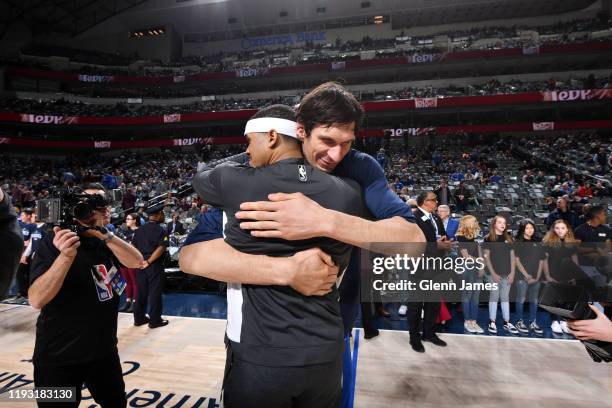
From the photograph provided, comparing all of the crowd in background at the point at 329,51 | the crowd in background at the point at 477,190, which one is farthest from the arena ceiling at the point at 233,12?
the crowd in background at the point at 477,190

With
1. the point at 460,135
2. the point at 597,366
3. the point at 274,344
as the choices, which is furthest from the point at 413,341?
the point at 460,135

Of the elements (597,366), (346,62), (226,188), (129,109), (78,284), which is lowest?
(597,366)

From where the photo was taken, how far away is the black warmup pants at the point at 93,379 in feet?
6.27

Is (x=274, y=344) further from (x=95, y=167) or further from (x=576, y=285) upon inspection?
(x=95, y=167)

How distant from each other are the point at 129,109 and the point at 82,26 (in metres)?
12.1

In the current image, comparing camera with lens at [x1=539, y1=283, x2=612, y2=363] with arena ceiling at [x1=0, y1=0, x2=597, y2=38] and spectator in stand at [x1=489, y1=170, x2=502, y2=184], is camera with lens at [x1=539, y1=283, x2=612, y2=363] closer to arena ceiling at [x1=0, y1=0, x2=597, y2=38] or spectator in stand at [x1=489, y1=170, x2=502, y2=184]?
spectator in stand at [x1=489, y1=170, x2=502, y2=184]

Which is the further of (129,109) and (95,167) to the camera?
(129,109)

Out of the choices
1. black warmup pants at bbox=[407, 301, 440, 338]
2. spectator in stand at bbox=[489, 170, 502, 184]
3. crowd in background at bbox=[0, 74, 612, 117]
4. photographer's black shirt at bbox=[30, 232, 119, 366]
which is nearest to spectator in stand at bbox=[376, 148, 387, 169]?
crowd in background at bbox=[0, 74, 612, 117]

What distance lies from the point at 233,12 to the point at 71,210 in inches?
1300

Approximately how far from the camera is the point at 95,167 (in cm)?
2389

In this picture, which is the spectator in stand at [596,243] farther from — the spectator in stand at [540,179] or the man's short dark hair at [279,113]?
the spectator in stand at [540,179]

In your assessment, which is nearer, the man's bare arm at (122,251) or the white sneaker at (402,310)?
the man's bare arm at (122,251)

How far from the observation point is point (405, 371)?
145 inches

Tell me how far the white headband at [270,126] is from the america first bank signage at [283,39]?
3302 centimetres
